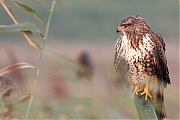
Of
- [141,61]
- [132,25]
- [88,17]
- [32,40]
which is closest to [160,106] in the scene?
[141,61]

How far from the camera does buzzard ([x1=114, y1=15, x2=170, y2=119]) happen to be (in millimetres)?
4965

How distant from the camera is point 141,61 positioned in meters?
5.01

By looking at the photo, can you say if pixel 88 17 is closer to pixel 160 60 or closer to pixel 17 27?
pixel 160 60

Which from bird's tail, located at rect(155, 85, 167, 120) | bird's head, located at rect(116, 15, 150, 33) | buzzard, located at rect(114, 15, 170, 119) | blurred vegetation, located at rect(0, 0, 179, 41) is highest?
blurred vegetation, located at rect(0, 0, 179, 41)

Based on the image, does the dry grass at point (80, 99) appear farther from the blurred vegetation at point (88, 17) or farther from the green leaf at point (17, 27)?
the blurred vegetation at point (88, 17)

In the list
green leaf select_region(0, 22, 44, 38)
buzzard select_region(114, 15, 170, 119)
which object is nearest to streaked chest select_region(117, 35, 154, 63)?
buzzard select_region(114, 15, 170, 119)

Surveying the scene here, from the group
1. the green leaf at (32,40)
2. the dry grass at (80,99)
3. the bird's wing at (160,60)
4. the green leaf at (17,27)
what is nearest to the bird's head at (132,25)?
the bird's wing at (160,60)

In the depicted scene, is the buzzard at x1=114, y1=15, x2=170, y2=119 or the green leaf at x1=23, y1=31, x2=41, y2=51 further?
the buzzard at x1=114, y1=15, x2=170, y2=119

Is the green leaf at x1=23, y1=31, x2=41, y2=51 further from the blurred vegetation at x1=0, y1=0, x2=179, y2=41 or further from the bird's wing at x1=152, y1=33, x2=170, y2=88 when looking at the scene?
the blurred vegetation at x1=0, y1=0, x2=179, y2=41

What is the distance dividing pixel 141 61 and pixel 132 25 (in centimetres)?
42

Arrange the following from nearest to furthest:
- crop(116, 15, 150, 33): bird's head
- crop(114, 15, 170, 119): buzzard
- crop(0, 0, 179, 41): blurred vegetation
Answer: crop(114, 15, 170, 119): buzzard → crop(116, 15, 150, 33): bird's head → crop(0, 0, 179, 41): blurred vegetation

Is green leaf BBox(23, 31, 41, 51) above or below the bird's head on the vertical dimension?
below

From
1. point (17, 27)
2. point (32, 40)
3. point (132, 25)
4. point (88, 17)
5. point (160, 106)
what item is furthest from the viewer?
point (88, 17)

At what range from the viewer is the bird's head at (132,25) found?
525 centimetres
